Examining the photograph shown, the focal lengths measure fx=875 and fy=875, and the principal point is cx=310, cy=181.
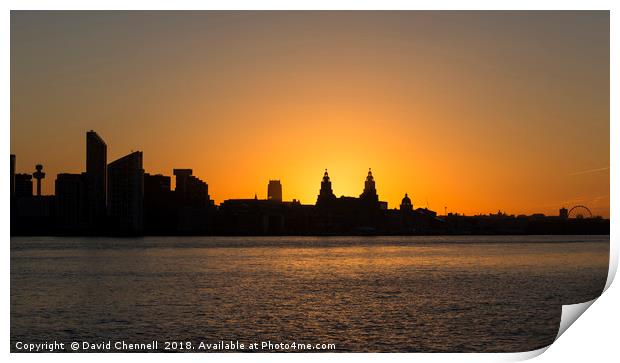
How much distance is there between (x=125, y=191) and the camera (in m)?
55.0

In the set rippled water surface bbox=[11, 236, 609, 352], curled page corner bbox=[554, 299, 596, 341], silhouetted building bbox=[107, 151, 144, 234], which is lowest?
rippled water surface bbox=[11, 236, 609, 352]

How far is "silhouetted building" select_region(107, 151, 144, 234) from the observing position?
167ft

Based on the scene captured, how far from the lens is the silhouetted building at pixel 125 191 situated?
51.0 meters

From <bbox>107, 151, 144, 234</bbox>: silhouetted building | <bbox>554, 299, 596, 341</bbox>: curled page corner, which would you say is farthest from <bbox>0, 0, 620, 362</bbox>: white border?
<bbox>107, 151, 144, 234</bbox>: silhouetted building

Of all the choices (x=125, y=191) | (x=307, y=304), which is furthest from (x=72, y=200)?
(x=307, y=304)

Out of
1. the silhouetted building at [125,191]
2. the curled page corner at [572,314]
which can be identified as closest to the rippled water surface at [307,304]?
the curled page corner at [572,314]

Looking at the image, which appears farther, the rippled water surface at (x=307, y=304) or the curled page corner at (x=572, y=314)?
the rippled water surface at (x=307, y=304)

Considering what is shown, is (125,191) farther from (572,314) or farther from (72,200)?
(572,314)

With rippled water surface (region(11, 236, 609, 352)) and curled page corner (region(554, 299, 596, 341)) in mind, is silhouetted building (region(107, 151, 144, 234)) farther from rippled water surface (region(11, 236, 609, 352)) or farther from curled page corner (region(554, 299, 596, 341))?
curled page corner (region(554, 299, 596, 341))

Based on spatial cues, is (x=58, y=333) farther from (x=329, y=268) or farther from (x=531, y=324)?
(x=329, y=268)
